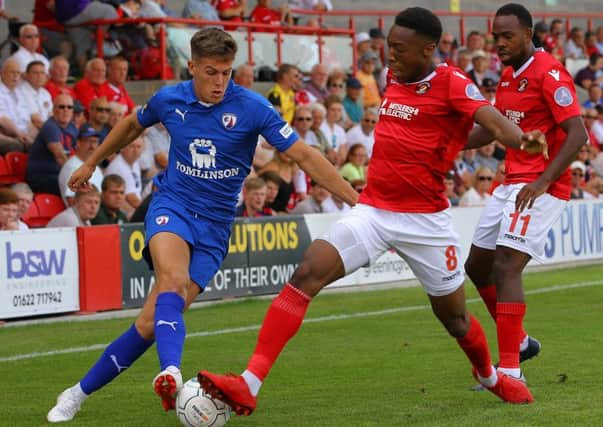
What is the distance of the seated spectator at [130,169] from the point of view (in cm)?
1556

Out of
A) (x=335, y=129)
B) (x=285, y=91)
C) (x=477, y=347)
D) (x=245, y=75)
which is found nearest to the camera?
(x=477, y=347)

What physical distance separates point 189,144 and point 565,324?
5.89m

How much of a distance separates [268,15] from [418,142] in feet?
47.1

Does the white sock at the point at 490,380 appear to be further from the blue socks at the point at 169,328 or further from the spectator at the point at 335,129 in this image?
the spectator at the point at 335,129

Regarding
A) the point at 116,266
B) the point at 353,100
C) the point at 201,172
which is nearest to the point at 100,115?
the point at 116,266

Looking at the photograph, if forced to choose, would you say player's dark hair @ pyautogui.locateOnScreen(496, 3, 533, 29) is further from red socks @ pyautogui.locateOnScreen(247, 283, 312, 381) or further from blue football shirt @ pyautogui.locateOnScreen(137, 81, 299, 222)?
red socks @ pyautogui.locateOnScreen(247, 283, 312, 381)

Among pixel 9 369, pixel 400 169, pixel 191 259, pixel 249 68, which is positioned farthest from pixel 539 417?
pixel 249 68

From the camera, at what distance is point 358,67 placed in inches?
901

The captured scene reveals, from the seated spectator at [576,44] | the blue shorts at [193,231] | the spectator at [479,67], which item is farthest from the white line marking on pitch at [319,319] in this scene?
the seated spectator at [576,44]

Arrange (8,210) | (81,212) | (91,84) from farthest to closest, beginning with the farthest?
1. (91,84)
2. (81,212)
3. (8,210)

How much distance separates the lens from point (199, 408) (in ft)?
21.3

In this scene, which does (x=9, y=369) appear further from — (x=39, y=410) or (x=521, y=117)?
(x=521, y=117)

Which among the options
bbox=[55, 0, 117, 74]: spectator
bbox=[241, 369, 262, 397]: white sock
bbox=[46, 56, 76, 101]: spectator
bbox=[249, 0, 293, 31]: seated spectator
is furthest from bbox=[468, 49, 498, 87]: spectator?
bbox=[241, 369, 262, 397]: white sock

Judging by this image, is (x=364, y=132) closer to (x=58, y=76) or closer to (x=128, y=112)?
(x=128, y=112)
